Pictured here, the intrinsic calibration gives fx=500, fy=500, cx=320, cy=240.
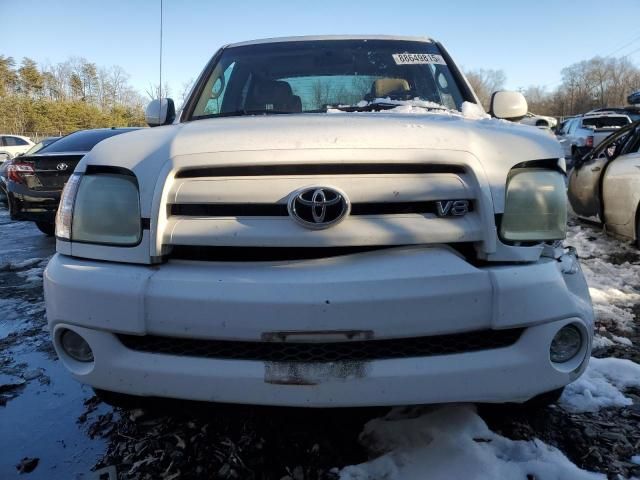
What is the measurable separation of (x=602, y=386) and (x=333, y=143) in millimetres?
1841

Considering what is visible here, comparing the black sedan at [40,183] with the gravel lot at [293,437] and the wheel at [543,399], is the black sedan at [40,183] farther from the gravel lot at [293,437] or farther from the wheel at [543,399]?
the wheel at [543,399]

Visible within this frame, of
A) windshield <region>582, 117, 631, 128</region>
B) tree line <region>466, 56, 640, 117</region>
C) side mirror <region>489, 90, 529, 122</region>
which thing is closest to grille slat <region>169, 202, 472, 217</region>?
side mirror <region>489, 90, 529, 122</region>

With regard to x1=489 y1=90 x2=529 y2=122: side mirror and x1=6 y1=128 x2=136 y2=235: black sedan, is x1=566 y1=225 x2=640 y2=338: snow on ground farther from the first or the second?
x1=6 y1=128 x2=136 y2=235: black sedan

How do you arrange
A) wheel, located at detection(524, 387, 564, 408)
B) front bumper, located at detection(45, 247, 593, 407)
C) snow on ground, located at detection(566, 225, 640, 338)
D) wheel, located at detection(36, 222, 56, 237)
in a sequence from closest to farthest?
front bumper, located at detection(45, 247, 593, 407) < wheel, located at detection(524, 387, 564, 408) < snow on ground, located at detection(566, 225, 640, 338) < wheel, located at detection(36, 222, 56, 237)

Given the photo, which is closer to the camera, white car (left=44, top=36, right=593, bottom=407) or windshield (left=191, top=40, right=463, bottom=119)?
white car (left=44, top=36, right=593, bottom=407)

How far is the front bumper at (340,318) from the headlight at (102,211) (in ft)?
0.59

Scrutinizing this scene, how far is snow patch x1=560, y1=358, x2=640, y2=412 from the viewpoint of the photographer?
7.63 feet

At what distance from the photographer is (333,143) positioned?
179 cm

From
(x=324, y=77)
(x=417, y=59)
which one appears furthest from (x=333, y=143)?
(x=417, y=59)

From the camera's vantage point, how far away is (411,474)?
5.85 feet

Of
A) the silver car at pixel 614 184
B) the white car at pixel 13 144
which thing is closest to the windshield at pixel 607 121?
the silver car at pixel 614 184

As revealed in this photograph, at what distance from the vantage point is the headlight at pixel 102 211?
1861 millimetres

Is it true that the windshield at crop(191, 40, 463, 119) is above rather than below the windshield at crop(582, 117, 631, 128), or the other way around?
above

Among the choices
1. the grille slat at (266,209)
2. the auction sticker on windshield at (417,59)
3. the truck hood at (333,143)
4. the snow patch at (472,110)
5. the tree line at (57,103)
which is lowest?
the tree line at (57,103)
